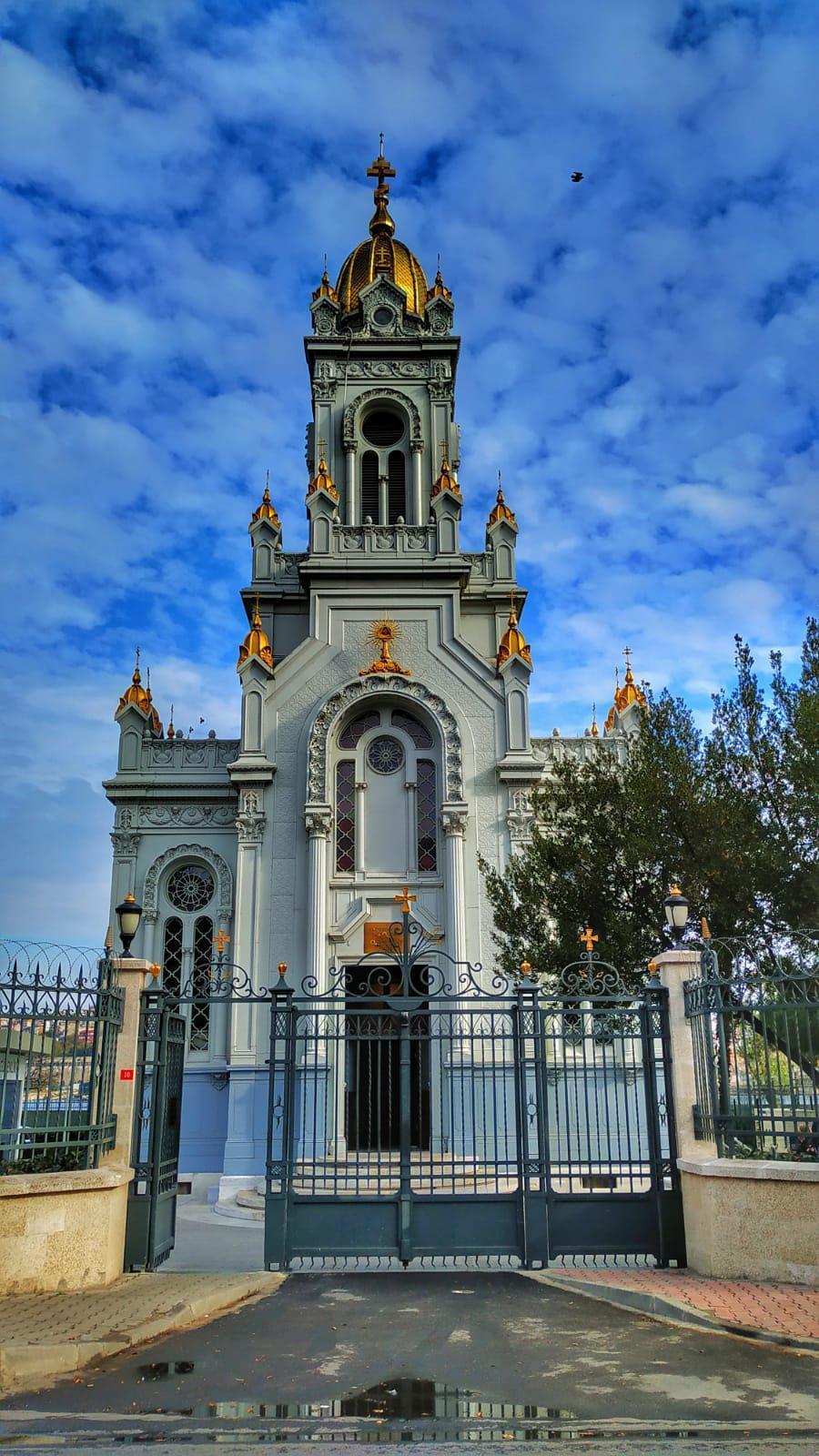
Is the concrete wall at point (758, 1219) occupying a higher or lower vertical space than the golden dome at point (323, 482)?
lower

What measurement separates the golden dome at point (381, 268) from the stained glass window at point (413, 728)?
40.2 ft

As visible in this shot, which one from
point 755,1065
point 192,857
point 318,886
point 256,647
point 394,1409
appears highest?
point 256,647

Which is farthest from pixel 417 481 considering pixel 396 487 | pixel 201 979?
pixel 201 979

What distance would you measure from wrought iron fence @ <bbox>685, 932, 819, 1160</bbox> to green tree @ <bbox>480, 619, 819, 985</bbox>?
3871mm

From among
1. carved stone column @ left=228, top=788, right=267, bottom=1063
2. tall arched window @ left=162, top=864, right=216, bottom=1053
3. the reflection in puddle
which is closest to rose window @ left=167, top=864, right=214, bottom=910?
tall arched window @ left=162, top=864, right=216, bottom=1053

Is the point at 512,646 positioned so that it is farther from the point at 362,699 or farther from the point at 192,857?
the point at 192,857

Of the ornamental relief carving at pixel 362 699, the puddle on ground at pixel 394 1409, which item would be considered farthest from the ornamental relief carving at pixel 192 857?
the puddle on ground at pixel 394 1409

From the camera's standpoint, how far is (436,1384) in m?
8.28

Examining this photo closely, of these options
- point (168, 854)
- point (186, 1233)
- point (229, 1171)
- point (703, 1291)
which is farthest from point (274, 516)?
point (703, 1291)

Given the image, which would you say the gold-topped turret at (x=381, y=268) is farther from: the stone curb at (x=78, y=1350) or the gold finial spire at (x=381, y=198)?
the stone curb at (x=78, y=1350)

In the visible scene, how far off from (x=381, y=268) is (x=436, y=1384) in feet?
98.1

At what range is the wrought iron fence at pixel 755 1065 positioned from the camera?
469 inches

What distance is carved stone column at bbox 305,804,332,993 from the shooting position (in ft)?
81.0

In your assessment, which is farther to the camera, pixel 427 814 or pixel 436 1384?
pixel 427 814
